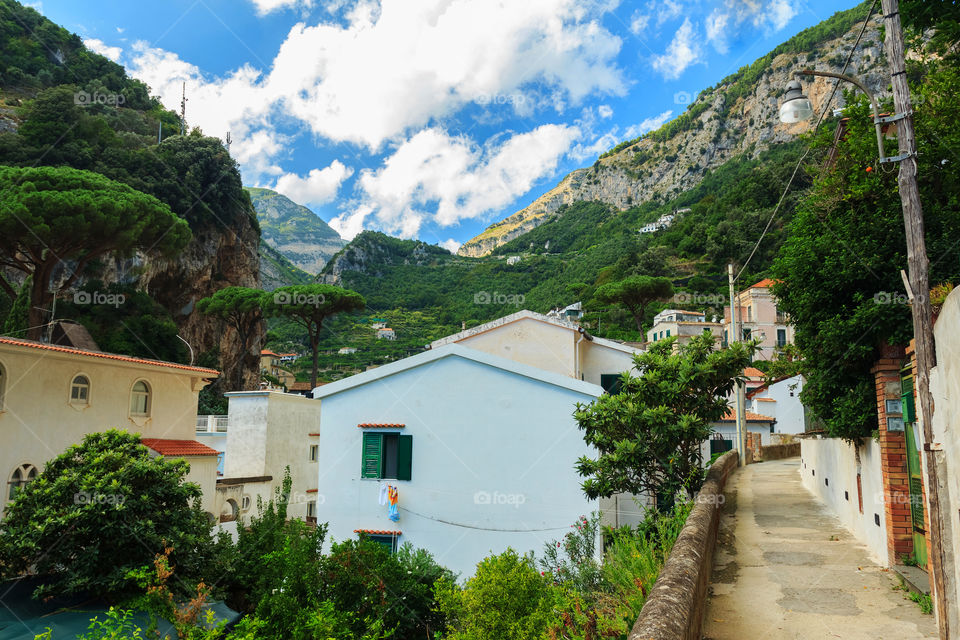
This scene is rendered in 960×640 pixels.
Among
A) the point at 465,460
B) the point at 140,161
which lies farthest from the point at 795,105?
the point at 140,161

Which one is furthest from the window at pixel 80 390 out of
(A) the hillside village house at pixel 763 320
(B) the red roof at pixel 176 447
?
(A) the hillside village house at pixel 763 320

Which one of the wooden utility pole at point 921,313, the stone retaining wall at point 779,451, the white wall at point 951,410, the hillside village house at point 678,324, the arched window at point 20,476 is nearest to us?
the white wall at point 951,410

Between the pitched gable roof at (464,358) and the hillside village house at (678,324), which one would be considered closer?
the pitched gable roof at (464,358)

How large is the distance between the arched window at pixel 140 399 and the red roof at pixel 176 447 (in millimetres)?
875

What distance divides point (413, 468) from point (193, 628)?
292 inches

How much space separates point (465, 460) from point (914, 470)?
9052mm

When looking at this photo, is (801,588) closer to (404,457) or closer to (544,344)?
(404,457)

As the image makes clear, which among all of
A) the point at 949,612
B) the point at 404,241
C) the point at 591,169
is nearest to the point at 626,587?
the point at 949,612

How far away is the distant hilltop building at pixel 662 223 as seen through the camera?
89.9 m

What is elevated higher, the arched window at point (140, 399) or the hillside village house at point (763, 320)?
the hillside village house at point (763, 320)

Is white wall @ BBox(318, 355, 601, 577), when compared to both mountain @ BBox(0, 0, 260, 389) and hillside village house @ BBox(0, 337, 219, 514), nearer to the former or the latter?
hillside village house @ BBox(0, 337, 219, 514)

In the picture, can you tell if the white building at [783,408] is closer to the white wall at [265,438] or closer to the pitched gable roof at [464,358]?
the white wall at [265,438]

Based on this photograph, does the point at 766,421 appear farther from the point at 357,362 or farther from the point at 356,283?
the point at 356,283

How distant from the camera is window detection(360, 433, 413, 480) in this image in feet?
46.3
